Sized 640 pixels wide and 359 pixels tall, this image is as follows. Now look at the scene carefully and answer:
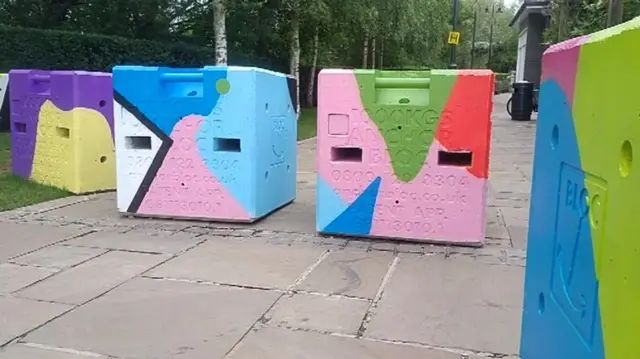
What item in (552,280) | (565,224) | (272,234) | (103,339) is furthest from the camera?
(272,234)

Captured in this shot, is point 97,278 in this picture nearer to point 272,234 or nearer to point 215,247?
point 215,247

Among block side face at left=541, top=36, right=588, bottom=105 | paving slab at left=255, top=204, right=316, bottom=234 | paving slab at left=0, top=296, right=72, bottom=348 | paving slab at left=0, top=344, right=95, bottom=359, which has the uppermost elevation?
block side face at left=541, top=36, right=588, bottom=105

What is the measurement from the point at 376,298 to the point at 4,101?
9469 mm

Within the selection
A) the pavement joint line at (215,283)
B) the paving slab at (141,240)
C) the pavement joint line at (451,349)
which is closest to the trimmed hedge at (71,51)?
the paving slab at (141,240)

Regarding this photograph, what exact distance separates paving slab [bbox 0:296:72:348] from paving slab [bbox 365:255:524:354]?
5.72 feet

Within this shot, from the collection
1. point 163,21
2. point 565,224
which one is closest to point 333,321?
point 565,224

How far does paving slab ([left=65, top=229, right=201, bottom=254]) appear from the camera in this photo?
4.89 meters

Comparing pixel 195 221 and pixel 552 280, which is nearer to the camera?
pixel 552 280

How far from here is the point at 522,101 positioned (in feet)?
66.9

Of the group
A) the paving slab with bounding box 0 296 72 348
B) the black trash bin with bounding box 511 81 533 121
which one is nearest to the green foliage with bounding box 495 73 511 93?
the black trash bin with bounding box 511 81 533 121

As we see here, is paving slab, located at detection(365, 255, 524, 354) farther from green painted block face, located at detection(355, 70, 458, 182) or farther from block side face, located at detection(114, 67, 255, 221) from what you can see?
block side face, located at detection(114, 67, 255, 221)

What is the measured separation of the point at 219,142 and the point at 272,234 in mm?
1023

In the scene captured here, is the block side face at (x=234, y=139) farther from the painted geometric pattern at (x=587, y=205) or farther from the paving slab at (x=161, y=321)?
the painted geometric pattern at (x=587, y=205)

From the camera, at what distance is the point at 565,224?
1.87 metres
